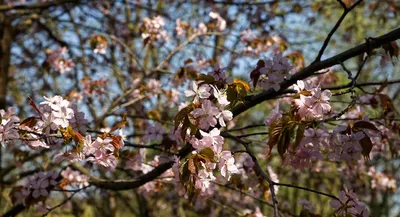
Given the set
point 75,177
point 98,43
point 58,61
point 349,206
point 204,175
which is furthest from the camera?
point 58,61

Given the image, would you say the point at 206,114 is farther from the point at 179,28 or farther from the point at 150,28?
the point at 179,28

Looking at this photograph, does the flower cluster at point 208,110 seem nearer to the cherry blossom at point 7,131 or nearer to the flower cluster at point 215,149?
the flower cluster at point 215,149

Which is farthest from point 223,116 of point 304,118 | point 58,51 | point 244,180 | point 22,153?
point 58,51

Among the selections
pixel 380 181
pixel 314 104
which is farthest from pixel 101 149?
pixel 380 181

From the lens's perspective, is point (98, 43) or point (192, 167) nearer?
point (192, 167)

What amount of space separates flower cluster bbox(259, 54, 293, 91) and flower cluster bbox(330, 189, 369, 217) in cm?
55

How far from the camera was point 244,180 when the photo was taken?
256cm

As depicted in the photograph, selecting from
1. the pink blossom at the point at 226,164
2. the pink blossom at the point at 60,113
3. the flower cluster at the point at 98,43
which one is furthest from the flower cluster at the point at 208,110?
the flower cluster at the point at 98,43

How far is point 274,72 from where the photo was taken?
1.92 metres

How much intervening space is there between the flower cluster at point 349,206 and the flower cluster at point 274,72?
0.55 meters

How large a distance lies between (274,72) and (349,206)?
0.66 meters

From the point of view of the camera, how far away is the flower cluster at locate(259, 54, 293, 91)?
1.90 m

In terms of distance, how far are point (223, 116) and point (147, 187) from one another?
1547 mm

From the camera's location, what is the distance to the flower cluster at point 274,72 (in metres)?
1.90
